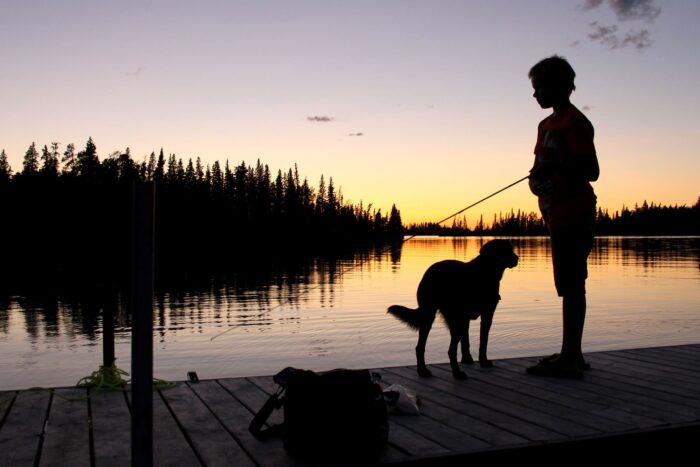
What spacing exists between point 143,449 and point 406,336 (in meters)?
13.2

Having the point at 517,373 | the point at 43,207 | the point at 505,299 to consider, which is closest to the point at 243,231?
the point at 43,207

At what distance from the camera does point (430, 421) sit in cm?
442

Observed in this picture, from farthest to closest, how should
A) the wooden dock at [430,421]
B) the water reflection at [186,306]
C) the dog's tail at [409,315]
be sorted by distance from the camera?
the water reflection at [186,306], the dog's tail at [409,315], the wooden dock at [430,421]

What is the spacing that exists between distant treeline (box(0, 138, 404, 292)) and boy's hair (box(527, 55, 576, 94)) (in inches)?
1343

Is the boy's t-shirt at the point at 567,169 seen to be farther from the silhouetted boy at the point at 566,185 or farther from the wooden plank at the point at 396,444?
the wooden plank at the point at 396,444

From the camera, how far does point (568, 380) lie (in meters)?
5.82

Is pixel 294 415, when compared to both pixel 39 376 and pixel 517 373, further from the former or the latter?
pixel 39 376

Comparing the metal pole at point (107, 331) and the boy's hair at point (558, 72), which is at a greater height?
the boy's hair at point (558, 72)

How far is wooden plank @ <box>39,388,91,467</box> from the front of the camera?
3.62 m

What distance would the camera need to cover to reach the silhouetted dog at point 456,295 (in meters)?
6.00

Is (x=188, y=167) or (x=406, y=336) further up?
(x=188, y=167)

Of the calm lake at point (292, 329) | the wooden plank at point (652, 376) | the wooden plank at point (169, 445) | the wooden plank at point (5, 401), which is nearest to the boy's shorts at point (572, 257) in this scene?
the wooden plank at point (652, 376)

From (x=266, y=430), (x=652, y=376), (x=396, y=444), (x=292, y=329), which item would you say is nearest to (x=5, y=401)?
(x=266, y=430)

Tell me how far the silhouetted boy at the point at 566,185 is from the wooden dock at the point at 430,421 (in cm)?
63
